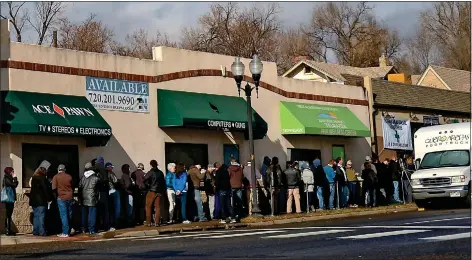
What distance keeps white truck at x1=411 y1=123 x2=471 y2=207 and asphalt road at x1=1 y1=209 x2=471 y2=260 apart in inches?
312

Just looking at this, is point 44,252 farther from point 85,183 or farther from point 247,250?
point 85,183

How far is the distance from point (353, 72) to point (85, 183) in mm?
36932

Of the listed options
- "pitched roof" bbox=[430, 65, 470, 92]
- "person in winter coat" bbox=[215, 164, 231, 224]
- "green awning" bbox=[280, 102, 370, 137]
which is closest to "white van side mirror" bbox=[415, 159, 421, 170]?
"green awning" bbox=[280, 102, 370, 137]

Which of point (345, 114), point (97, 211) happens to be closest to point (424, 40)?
point (345, 114)

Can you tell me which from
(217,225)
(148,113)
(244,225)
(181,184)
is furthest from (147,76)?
(244,225)

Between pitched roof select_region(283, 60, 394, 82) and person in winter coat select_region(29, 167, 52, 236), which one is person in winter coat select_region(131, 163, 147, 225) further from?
pitched roof select_region(283, 60, 394, 82)

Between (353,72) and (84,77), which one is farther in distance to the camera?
(353,72)

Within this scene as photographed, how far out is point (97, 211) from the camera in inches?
972

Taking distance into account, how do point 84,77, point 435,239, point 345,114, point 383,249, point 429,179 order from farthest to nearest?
point 345,114
point 429,179
point 84,77
point 435,239
point 383,249

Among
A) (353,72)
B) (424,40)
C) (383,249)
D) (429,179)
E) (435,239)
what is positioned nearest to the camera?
(383,249)

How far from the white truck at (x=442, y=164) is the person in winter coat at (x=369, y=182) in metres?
1.78

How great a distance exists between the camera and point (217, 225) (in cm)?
2567

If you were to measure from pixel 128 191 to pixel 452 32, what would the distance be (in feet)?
173

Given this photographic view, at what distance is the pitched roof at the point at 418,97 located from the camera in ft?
133
